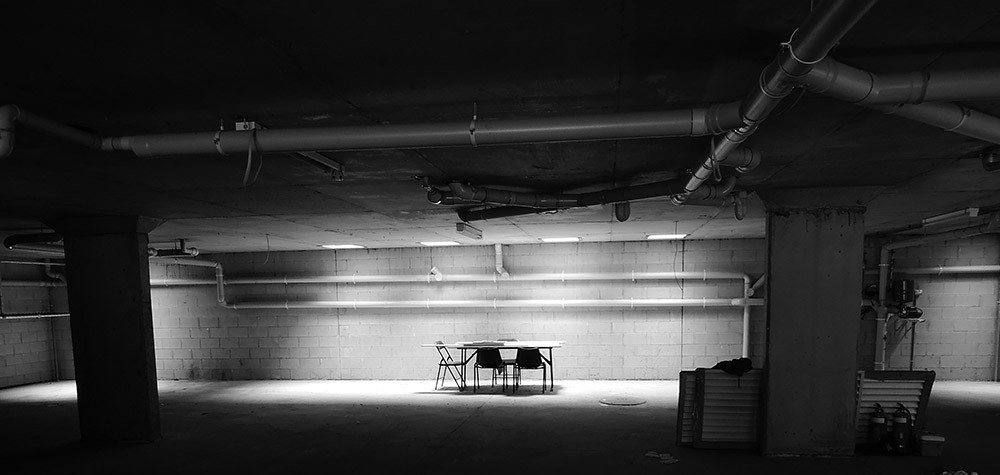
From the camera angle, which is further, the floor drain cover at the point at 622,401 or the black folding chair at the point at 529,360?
the black folding chair at the point at 529,360

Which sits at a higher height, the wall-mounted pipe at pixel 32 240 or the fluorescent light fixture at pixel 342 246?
the fluorescent light fixture at pixel 342 246

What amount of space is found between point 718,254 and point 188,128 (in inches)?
316

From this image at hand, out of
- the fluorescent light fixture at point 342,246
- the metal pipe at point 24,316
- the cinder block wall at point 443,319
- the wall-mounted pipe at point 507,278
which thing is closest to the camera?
the wall-mounted pipe at point 507,278

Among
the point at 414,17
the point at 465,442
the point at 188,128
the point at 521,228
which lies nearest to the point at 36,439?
the point at 465,442

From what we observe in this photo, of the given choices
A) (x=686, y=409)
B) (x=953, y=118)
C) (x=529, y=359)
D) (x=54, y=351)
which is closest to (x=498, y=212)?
(x=686, y=409)

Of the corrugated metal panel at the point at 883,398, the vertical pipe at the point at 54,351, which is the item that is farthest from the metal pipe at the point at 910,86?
the vertical pipe at the point at 54,351

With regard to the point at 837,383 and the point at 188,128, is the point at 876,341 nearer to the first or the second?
the point at 837,383

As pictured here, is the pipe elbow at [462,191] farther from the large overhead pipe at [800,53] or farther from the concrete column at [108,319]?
the concrete column at [108,319]

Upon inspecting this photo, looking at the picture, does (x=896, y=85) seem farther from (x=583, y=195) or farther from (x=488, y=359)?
(x=488, y=359)

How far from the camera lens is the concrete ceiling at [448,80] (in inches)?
59.4

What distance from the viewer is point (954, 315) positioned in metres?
7.93

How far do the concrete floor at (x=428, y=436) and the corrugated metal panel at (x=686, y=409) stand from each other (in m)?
0.14

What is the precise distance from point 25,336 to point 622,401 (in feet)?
37.0

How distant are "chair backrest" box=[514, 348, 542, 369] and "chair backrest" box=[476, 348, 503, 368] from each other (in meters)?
0.30
